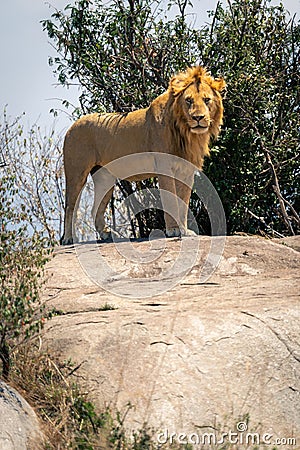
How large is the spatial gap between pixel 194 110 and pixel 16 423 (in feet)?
11.7

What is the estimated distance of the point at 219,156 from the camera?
9164mm

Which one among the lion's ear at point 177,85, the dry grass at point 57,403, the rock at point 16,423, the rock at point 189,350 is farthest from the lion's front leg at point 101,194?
the rock at point 16,423

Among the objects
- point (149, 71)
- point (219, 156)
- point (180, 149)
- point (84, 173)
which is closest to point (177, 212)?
point (180, 149)

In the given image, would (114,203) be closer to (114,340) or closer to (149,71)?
(149,71)

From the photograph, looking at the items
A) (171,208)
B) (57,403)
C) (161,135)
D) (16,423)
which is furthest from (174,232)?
(16,423)

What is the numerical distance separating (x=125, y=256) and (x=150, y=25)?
378 cm

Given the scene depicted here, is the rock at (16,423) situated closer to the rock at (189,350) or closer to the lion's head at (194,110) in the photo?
the rock at (189,350)

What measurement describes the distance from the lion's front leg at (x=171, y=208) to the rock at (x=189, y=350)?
3.42ft

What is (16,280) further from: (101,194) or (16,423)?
(101,194)

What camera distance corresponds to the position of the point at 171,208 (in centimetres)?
699

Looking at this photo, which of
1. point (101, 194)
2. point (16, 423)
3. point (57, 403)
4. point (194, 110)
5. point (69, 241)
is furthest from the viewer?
point (101, 194)

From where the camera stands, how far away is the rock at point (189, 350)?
14.6 ft

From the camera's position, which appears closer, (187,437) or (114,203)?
(187,437)

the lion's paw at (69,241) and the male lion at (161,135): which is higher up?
the male lion at (161,135)
